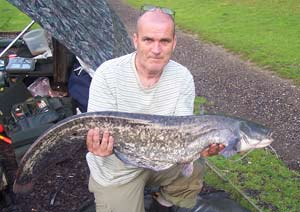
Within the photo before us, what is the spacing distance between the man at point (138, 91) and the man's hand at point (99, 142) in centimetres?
23

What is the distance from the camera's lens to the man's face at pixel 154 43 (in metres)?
3.43

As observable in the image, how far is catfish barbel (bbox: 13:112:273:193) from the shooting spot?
3311mm

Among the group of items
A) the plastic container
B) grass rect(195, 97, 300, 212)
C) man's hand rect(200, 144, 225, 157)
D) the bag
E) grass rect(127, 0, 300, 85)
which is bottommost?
grass rect(127, 0, 300, 85)

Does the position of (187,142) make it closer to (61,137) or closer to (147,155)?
(147,155)

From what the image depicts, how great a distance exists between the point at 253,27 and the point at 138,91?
11.2 meters

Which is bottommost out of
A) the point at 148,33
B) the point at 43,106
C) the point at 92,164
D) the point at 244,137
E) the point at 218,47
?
the point at 218,47

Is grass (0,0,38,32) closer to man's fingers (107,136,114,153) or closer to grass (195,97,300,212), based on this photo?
grass (195,97,300,212)

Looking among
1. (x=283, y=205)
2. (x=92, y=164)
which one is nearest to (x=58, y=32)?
(x=92, y=164)

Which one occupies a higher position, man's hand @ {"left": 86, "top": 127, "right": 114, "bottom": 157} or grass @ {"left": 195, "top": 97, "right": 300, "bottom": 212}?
man's hand @ {"left": 86, "top": 127, "right": 114, "bottom": 157}

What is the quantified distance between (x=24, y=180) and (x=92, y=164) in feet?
2.05

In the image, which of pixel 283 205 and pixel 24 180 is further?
pixel 283 205

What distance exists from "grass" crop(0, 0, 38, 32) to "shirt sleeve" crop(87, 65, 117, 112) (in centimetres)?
1108

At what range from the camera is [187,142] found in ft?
11.2

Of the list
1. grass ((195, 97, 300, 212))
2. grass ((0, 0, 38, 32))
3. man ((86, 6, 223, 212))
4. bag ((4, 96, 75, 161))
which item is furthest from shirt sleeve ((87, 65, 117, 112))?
grass ((0, 0, 38, 32))
